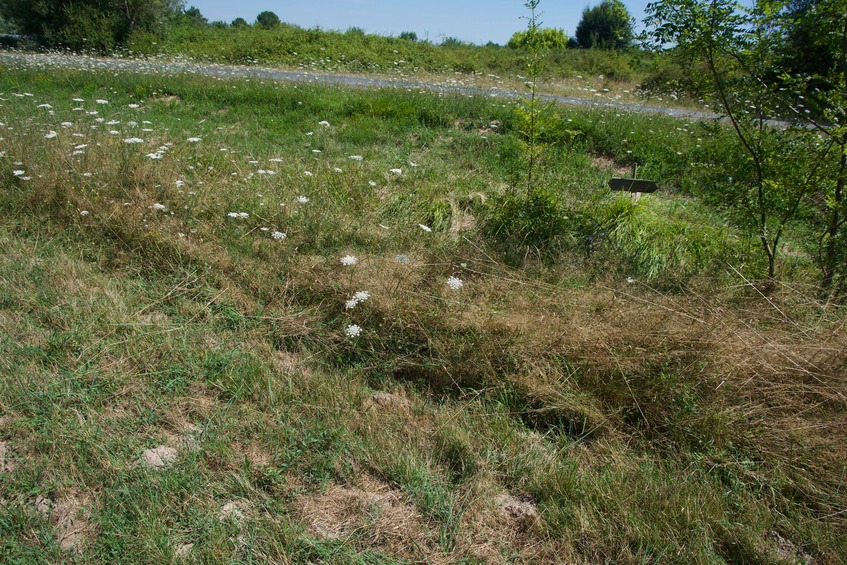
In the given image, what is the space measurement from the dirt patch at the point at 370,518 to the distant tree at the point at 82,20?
82.1 ft

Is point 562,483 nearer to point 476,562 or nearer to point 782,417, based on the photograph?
point 476,562

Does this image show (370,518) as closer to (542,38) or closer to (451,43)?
(542,38)

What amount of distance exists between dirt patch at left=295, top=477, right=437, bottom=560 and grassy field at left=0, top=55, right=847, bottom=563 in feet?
0.03

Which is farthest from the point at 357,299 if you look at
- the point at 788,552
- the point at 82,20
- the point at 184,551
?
the point at 82,20

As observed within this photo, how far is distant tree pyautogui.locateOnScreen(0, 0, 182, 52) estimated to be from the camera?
75.0 ft

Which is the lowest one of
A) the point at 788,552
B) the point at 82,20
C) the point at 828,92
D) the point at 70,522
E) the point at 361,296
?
the point at 70,522

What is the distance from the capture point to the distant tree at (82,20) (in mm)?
22859

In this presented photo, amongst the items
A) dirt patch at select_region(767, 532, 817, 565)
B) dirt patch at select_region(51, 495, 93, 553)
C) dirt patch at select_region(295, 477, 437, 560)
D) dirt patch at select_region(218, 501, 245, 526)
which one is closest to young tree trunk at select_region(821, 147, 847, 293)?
dirt patch at select_region(767, 532, 817, 565)

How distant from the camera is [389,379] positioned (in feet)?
11.1

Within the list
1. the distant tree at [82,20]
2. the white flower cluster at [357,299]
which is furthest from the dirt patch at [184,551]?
the distant tree at [82,20]

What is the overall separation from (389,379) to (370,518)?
1090 millimetres

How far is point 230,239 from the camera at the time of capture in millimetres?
4789

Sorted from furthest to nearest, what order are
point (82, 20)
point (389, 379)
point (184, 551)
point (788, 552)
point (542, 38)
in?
1. point (82, 20)
2. point (542, 38)
3. point (389, 379)
4. point (788, 552)
5. point (184, 551)

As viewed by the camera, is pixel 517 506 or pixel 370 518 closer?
pixel 370 518
